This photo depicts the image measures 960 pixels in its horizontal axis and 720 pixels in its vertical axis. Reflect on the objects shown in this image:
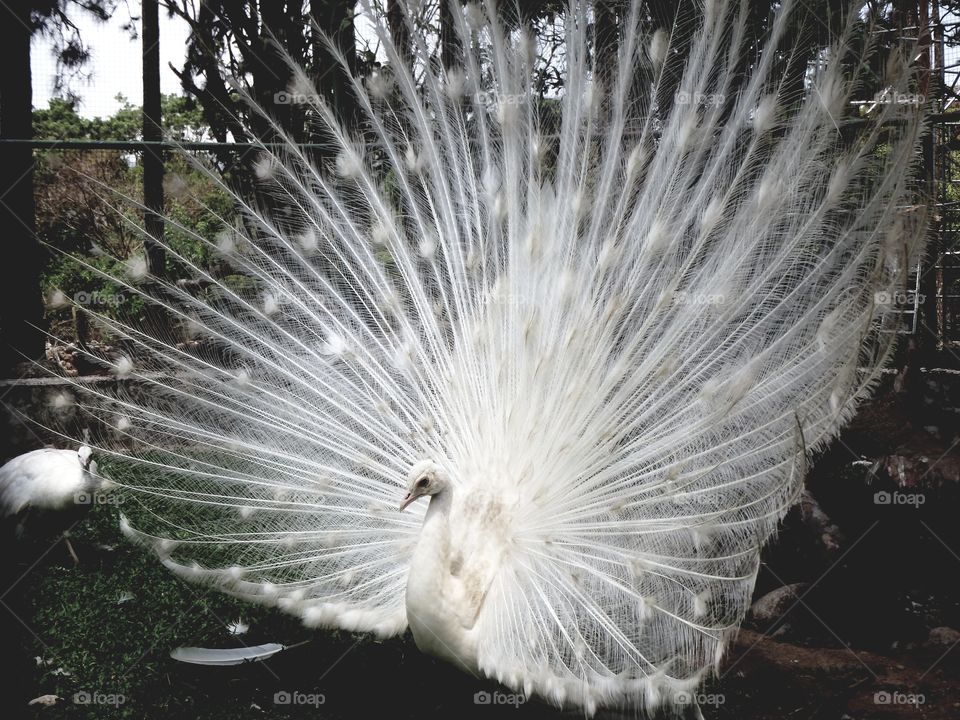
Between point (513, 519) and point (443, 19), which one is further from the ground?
point (443, 19)

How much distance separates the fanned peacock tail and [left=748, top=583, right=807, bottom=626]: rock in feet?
4.72

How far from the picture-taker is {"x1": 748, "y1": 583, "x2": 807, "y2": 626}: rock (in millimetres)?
4148

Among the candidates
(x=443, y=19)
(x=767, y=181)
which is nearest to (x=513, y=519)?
(x=767, y=181)

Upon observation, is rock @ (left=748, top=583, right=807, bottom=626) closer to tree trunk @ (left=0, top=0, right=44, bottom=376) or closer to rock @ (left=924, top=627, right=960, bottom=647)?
rock @ (left=924, top=627, right=960, bottom=647)

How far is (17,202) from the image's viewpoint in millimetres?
6285

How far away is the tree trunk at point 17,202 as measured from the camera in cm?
598

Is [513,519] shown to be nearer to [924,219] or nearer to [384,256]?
[384,256]

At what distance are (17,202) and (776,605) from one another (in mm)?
6337

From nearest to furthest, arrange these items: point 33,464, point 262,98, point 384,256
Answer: point 384,256
point 33,464
point 262,98

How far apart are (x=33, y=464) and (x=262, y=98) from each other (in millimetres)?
3444

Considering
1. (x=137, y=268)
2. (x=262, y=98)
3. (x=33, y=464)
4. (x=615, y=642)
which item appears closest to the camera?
(x=615, y=642)

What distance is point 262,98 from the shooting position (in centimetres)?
636

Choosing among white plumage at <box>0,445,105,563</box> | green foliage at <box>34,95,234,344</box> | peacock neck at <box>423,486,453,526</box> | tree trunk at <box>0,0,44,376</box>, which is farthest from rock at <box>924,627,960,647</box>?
tree trunk at <box>0,0,44,376</box>

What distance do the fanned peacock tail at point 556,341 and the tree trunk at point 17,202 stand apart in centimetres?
248
